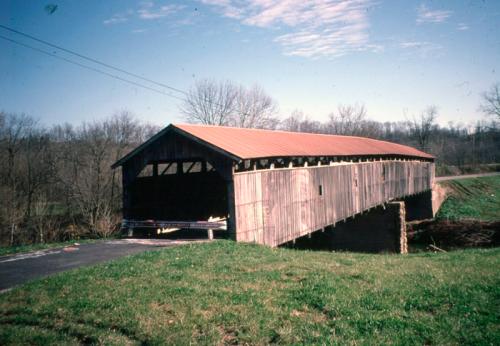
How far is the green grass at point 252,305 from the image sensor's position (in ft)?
19.1

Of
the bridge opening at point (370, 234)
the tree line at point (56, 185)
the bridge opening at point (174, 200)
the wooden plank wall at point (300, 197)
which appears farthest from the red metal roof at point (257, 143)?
the tree line at point (56, 185)

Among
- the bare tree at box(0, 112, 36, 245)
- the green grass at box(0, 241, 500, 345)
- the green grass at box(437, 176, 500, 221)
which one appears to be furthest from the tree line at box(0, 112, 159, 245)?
the green grass at box(437, 176, 500, 221)

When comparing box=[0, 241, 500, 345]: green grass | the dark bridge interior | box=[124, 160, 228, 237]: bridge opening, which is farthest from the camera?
the dark bridge interior

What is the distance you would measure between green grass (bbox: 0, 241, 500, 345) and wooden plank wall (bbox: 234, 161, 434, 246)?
12.6 ft

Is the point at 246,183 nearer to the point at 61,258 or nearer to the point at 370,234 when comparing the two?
the point at 61,258

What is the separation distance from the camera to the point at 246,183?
44.7ft

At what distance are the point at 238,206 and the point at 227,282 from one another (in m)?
5.08

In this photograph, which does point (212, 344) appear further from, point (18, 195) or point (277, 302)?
point (18, 195)

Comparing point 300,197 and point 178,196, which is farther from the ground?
point 178,196

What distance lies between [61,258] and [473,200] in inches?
1639

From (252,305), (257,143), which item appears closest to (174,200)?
(257,143)

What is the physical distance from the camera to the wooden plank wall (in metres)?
13.7

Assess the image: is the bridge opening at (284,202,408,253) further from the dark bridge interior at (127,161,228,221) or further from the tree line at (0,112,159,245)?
the tree line at (0,112,159,245)

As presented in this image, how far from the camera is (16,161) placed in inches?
1441
